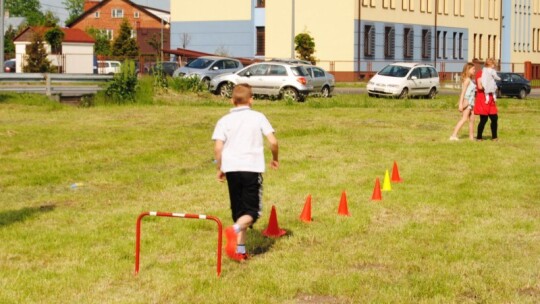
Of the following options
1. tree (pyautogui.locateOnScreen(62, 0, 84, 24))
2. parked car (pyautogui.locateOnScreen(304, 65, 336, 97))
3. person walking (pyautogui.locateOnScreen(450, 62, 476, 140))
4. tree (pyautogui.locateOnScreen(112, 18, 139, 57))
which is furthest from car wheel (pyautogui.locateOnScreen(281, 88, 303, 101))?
tree (pyautogui.locateOnScreen(62, 0, 84, 24))

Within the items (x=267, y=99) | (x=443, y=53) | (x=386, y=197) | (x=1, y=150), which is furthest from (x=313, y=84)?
(x=443, y=53)

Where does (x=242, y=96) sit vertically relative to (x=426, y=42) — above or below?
below

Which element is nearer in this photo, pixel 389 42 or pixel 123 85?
pixel 123 85

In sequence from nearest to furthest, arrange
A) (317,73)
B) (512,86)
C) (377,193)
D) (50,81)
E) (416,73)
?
(377,193)
(50,81)
(317,73)
(416,73)
(512,86)

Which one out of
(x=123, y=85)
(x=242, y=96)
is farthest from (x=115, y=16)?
(x=242, y=96)

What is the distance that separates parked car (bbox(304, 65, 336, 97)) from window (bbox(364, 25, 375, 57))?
85.6 feet

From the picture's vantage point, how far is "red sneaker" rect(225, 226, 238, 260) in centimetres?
881

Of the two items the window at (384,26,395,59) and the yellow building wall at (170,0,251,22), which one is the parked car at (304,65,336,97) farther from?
the yellow building wall at (170,0,251,22)

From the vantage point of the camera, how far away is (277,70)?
3741 centimetres

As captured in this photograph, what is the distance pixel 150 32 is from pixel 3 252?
9444 centimetres

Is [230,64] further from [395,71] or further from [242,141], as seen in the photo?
[242,141]

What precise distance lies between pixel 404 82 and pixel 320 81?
350 cm

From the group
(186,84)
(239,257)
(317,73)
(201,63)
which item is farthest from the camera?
(201,63)

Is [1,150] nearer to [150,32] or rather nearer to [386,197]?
[386,197]
